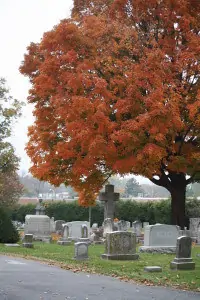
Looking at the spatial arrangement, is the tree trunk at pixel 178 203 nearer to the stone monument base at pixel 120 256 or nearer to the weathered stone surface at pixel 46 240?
the weathered stone surface at pixel 46 240

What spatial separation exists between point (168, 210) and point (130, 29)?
21502mm

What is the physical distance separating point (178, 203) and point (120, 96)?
7.65m

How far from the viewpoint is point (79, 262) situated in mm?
15969

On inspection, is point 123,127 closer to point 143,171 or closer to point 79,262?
point 143,171

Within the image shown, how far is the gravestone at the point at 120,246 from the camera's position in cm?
1677

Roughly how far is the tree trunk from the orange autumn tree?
2.3 inches

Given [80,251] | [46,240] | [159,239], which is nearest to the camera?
[80,251]

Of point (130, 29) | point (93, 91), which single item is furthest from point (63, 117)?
point (130, 29)

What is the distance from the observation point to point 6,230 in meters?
23.3

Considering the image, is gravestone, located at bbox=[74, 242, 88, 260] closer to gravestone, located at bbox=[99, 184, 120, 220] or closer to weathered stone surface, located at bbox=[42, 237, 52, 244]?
gravestone, located at bbox=[99, 184, 120, 220]

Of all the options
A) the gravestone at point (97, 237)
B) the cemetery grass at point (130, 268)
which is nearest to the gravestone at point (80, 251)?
the cemetery grass at point (130, 268)

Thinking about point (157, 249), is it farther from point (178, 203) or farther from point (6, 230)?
point (6, 230)

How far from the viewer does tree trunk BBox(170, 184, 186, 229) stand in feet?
84.1

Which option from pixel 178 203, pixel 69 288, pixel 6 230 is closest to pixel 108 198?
pixel 178 203
